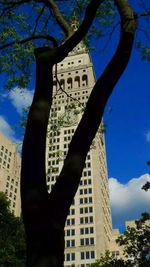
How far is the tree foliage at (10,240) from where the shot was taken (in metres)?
29.8

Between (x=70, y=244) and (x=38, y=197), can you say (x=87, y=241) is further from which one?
(x=38, y=197)

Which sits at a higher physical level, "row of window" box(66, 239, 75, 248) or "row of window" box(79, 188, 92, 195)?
"row of window" box(79, 188, 92, 195)

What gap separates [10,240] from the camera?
31625 millimetres

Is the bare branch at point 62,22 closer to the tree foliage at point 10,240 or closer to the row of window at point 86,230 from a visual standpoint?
the tree foliage at point 10,240

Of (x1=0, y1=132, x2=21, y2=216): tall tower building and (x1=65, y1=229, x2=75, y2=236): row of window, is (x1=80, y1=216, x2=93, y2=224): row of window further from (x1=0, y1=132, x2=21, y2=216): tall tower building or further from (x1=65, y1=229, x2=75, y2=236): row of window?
(x1=0, y1=132, x2=21, y2=216): tall tower building

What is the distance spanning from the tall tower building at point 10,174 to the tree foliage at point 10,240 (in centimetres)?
7522

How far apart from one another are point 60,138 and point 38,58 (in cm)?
10425

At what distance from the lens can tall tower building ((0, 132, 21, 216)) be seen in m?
113

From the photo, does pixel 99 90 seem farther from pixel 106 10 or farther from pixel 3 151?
pixel 3 151

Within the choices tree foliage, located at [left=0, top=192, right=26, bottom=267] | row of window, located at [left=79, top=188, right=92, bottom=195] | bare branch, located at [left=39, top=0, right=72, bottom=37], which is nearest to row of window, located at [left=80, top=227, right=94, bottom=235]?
row of window, located at [left=79, top=188, right=92, bottom=195]

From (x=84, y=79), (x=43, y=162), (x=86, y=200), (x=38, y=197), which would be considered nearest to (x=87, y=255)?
(x=86, y=200)

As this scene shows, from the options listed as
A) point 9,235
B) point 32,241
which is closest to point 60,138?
point 9,235

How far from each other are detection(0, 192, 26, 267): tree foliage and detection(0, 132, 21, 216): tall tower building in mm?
75216

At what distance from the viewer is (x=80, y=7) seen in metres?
11.0
